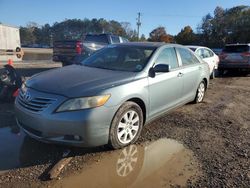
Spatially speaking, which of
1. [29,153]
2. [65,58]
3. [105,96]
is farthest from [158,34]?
[29,153]

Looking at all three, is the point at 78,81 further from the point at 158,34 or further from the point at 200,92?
the point at 158,34

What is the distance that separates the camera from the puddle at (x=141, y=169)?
3.34m

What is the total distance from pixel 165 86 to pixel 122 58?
95cm

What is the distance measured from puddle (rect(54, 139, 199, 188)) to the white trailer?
46.6 ft

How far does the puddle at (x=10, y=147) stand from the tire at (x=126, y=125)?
1.34 meters

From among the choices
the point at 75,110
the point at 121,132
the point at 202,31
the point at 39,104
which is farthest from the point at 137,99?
the point at 202,31

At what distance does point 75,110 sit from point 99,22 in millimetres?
105249

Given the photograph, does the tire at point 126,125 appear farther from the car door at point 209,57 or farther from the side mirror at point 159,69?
the car door at point 209,57

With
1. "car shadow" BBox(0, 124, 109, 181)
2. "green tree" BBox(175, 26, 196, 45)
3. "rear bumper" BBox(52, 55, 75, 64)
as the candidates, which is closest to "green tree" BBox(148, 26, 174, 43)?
"green tree" BBox(175, 26, 196, 45)

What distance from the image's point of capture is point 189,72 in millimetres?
6039

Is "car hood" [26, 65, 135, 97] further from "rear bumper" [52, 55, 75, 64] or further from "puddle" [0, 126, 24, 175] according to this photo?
"rear bumper" [52, 55, 75, 64]

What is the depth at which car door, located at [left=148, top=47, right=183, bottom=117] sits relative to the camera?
4762 mm

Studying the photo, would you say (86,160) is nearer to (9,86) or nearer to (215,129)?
(215,129)

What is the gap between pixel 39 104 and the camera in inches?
148
